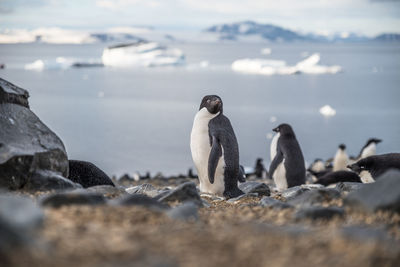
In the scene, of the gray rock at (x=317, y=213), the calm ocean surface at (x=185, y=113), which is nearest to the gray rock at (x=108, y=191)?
the gray rock at (x=317, y=213)

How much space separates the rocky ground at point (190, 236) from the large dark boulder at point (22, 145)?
5.14 feet

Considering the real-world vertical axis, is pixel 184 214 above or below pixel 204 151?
above

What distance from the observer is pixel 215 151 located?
21.5ft

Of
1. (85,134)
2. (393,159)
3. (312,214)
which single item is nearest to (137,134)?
(85,134)

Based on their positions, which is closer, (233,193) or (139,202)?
(139,202)

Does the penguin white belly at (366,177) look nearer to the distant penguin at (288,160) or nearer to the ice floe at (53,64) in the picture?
the distant penguin at (288,160)

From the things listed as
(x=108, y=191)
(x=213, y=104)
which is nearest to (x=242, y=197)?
(x=213, y=104)

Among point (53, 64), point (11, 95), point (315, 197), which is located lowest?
point (53, 64)

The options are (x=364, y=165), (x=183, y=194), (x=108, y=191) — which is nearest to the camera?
(x=183, y=194)

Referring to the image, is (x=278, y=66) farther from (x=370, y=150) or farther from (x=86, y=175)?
(x=86, y=175)

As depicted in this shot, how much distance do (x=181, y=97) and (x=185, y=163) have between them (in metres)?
29.0

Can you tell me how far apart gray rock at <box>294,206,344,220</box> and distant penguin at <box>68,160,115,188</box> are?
3.22 meters

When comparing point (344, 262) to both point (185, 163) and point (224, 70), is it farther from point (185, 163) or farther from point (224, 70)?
point (224, 70)

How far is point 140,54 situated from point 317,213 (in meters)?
79.9
